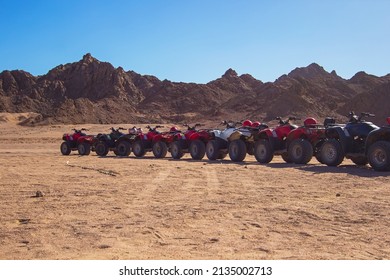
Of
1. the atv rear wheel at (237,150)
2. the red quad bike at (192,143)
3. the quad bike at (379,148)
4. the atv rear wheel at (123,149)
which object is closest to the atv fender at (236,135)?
the atv rear wheel at (237,150)

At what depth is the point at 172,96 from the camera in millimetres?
89562

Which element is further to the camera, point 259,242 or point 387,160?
point 387,160

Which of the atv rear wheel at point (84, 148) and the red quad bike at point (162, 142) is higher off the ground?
the red quad bike at point (162, 142)

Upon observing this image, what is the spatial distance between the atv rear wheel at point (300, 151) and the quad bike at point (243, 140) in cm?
165

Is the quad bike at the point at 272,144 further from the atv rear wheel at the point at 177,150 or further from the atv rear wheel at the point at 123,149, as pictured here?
the atv rear wheel at the point at 123,149

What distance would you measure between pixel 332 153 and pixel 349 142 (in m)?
0.55

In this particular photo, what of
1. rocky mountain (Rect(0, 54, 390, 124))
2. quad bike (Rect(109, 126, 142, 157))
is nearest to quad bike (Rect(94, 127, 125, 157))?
quad bike (Rect(109, 126, 142, 157))

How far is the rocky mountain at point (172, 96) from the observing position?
5591 centimetres

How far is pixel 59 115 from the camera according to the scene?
2440 inches

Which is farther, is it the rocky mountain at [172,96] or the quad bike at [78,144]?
the rocky mountain at [172,96]

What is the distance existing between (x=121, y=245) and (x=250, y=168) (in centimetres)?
765

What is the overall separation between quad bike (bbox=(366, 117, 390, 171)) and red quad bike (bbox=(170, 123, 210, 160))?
6.57 m

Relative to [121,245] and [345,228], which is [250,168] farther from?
[121,245]

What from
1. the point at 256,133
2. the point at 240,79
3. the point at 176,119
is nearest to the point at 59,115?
the point at 176,119
